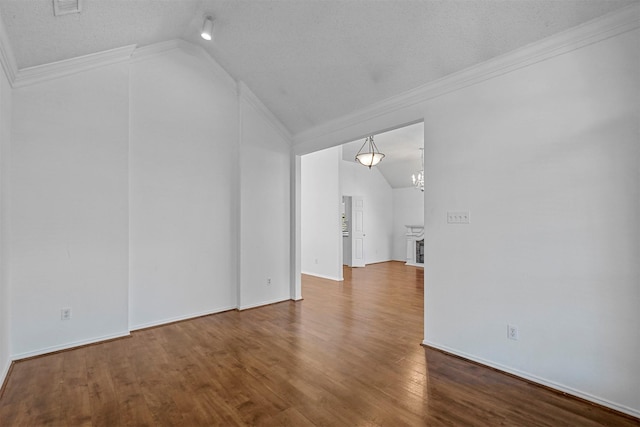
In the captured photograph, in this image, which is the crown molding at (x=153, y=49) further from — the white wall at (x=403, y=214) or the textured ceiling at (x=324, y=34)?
the white wall at (x=403, y=214)

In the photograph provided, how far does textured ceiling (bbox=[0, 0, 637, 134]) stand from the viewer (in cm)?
241

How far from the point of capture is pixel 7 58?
252 cm

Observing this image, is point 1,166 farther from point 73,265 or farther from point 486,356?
point 486,356

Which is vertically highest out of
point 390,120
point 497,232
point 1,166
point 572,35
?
point 572,35

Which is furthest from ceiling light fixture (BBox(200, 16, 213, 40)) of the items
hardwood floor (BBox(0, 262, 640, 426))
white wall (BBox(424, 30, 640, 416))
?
hardwood floor (BBox(0, 262, 640, 426))

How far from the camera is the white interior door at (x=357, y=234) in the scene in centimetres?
865

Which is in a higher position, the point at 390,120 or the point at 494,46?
the point at 494,46

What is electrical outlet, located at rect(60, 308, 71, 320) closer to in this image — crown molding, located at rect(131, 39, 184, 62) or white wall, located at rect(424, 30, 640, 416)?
crown molding, located at rect(131, 39, 184, 62)

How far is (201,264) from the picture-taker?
427 centimetres

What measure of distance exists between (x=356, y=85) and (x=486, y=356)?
315 centimetres

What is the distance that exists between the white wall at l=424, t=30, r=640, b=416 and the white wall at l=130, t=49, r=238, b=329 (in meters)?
2.93

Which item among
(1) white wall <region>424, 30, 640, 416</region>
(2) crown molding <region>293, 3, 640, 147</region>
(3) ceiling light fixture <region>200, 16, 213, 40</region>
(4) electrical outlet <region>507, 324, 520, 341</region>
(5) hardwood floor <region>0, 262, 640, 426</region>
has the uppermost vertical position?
(3) ceiling light fixture <region>200, 16, 213, 40</region>

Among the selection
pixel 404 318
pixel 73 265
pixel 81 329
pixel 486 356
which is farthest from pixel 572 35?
pixel 81 329

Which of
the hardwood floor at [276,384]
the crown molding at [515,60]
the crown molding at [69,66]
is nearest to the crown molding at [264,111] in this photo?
the crown molding at [515,60]
